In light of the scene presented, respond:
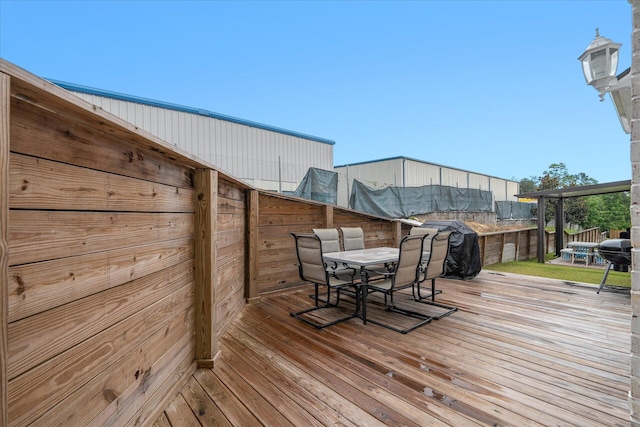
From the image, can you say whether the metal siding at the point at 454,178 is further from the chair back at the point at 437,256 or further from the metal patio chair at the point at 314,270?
the metal patio chair at the point at 314,270

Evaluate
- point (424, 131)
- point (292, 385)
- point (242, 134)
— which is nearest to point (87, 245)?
point (292, 385)

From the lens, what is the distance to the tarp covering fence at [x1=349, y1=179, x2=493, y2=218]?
285 inches

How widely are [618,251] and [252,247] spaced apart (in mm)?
5229

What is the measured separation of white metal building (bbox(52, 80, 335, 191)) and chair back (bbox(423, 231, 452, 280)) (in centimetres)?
408

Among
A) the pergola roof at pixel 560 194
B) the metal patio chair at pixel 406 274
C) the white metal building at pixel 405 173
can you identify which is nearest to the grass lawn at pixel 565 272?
the pergola roof at pixel 560 194

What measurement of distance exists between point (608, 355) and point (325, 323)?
2423 millimetres

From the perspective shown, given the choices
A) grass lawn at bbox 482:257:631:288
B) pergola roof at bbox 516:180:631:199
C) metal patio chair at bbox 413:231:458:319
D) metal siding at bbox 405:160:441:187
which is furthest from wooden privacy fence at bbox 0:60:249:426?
metal siding at bbox 405:160:441:187

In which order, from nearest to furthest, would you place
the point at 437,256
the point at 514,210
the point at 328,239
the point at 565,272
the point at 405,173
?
the point at 437,256
the point at 328,239
the point at 565,272
the point at 405,173
the point at 514,210

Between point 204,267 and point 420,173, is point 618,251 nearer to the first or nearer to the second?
point 204,267

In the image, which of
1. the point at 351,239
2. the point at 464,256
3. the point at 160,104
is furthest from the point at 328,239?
the point at 160,104

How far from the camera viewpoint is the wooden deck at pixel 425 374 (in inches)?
66.0

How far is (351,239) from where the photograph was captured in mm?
4691

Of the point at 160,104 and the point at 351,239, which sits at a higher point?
the point at 160,104

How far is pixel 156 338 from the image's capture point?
1.70 m
